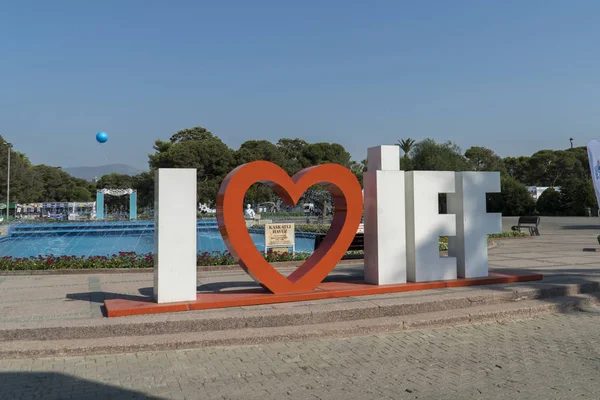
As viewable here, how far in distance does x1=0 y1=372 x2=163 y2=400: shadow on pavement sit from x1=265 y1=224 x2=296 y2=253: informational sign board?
8.14m

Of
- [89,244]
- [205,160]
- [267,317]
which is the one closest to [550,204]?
[205,160]

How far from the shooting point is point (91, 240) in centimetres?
2588

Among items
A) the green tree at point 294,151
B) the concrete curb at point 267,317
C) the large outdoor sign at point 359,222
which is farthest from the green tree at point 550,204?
the concrete curb at point 267,317

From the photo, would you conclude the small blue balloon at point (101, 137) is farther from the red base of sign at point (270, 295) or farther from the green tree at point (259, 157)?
the red base of sign at point (270, 295)

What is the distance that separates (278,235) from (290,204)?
18.5 feet

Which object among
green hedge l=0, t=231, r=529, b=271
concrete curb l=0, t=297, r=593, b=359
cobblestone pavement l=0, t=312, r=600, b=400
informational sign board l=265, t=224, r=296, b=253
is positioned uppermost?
informational sign board l=265, t=224, r=296, b=253

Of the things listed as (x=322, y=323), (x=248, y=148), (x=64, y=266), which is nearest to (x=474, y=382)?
(x=322, y=323)

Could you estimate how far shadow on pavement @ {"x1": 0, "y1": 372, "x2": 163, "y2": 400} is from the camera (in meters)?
4.07

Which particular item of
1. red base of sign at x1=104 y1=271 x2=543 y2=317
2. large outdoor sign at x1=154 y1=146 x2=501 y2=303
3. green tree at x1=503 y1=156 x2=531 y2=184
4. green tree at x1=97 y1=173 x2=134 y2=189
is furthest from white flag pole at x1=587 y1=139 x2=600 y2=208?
green tree at x1=97 y1=173 x2=134 y2=189

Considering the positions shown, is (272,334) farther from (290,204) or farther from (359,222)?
(359,222)

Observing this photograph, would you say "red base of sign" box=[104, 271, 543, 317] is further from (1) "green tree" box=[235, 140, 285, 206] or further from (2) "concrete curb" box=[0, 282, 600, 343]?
(1) "green tree" box=[235, 140, 285, 206]

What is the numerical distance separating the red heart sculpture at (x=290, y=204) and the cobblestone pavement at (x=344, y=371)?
5.13 ft

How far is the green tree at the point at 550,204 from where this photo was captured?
46.0 m

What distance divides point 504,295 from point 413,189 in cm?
217
